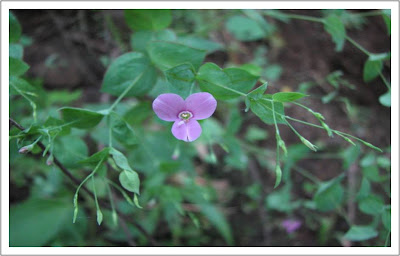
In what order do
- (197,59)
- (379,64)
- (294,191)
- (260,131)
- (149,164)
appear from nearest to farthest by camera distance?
(197,59) → (379,64) → (149,164) → (294,191) → (260,131)

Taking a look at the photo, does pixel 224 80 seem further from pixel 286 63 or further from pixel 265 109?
pixel 286 63

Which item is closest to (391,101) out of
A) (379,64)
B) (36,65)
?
(379,64)

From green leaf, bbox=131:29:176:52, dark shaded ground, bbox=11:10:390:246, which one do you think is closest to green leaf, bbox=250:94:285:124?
green leaf, bbox=131:29:176:52

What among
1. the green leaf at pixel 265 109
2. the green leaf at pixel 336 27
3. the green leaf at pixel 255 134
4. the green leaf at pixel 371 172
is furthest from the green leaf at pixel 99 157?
the green leaf at pixel 255 134

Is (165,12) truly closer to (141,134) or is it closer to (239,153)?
(141,134)

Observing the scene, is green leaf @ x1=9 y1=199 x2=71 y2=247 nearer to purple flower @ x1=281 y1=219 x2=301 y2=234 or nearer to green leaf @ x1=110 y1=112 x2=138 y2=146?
green leaf @ x1=110 y1=112 x2=138 y2=146

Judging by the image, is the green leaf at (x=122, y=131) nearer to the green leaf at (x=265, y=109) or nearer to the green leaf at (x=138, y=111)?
the green leaf at (x=138, y=111)
